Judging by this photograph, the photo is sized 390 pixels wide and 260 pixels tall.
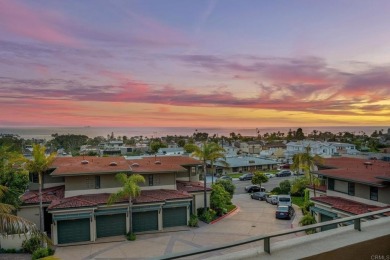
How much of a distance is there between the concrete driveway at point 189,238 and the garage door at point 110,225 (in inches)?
56.0

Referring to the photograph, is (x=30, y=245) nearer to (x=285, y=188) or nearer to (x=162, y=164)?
(x=162, y=164)

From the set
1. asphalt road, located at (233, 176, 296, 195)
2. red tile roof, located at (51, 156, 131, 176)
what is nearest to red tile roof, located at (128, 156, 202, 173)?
red tile roof, located at (51, 156, 131, 176)

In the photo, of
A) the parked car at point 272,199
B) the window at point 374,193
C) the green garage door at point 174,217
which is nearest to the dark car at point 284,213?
the parked car at point 272,199

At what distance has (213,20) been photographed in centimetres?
1998

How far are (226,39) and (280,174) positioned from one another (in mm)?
37054

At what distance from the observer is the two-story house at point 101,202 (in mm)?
22297

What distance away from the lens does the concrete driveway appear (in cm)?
1992

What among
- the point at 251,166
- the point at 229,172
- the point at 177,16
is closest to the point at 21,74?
the point at 177,16

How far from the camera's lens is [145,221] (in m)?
24.7

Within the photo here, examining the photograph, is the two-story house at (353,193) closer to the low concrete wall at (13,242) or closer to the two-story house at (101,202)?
the two-story house at (101,202)

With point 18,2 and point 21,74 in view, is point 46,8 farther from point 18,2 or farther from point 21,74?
point 21,74

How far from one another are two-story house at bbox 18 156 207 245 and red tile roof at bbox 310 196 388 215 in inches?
407

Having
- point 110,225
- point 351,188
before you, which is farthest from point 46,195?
point 351,188

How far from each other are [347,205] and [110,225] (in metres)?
16.4
